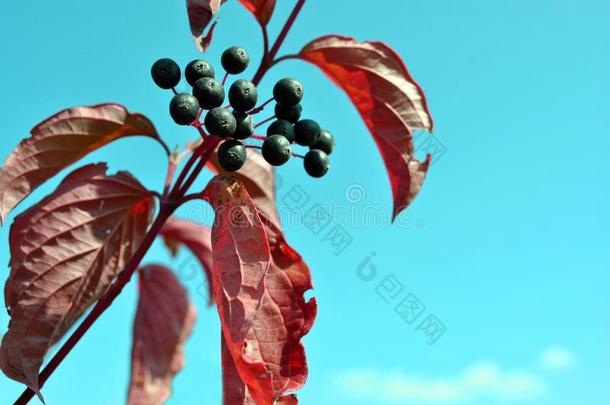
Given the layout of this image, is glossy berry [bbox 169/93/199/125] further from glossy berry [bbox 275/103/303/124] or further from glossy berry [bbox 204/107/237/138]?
glossy berry [bbox 275/103/303/124]

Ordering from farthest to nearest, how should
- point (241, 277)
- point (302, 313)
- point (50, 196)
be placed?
point (50, 196) → point (302, 313) → point (241, 277)

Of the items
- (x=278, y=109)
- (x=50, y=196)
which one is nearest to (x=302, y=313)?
(x=278, y=109)

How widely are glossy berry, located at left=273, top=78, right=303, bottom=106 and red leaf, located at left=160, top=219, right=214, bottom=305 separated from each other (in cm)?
132

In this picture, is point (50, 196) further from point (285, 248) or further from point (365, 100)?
point (365, 100)

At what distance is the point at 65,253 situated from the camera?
215 cm

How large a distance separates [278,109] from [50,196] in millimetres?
825

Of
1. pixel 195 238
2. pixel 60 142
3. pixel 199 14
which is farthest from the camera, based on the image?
pixel 195 238

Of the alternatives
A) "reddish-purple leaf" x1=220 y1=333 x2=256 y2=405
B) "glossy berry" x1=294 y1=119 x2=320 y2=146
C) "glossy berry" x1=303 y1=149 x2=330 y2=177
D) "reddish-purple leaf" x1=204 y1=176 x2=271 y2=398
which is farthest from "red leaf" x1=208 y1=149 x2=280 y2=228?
"reddish-purple leaf" x1=220 y1=333 x2=256 y2=405

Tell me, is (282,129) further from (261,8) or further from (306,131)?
(261,8)

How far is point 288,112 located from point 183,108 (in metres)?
0.35

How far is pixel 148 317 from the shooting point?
11.1ft

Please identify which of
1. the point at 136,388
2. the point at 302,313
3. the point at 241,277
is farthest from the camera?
the point at 136,388

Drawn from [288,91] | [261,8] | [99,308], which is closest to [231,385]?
[99,308]

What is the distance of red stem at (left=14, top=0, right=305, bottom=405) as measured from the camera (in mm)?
1949
